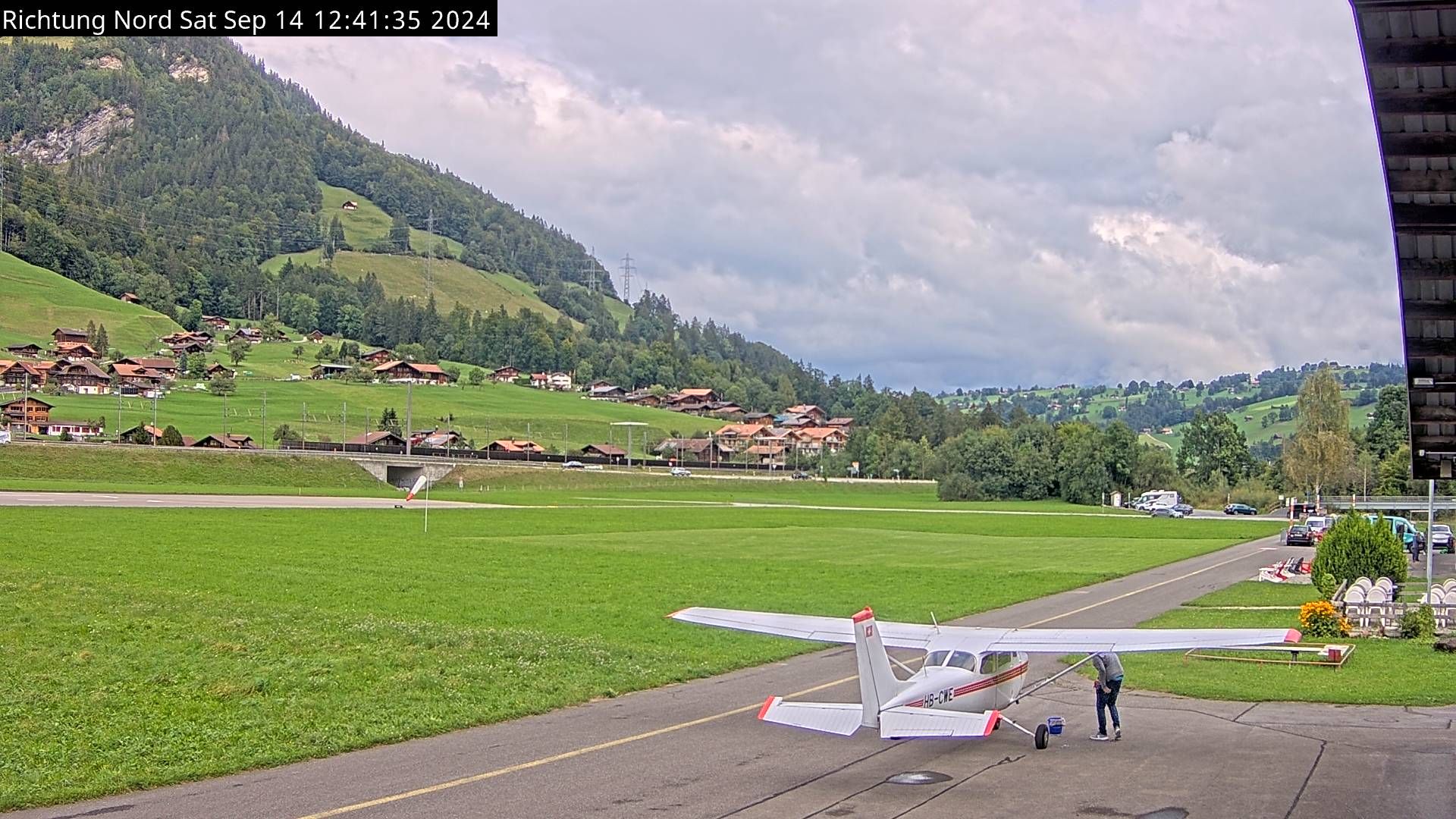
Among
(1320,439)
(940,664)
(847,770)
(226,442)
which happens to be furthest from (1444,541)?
(226,442)

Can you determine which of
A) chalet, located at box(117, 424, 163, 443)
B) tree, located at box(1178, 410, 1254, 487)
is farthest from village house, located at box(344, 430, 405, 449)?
tree, located at box(1178, 410, 1254, 487)

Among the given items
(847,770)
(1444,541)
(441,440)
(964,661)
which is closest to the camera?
(847,770)

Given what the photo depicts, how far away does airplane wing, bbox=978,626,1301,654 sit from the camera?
662 inches

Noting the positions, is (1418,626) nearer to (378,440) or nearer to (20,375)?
(378,440)

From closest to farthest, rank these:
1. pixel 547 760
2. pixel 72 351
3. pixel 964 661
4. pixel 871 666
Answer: pixel 871 666 → pixel 547 760 → pixel 964 661 → pixel 72 351

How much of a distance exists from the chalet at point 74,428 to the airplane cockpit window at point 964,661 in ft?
512

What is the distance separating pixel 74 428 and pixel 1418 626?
524ft

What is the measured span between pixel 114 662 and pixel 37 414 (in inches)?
6001

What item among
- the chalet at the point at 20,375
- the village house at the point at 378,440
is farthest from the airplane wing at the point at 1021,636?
the chalet at the point at 20,375

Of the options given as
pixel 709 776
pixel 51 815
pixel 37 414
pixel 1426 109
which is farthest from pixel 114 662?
pixel 37 414

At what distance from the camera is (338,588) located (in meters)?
34.9

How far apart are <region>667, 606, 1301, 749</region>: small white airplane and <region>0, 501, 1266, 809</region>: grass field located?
4.86 meters

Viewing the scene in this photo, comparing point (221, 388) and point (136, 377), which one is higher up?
point (136, 377)

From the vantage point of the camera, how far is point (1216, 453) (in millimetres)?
167875
